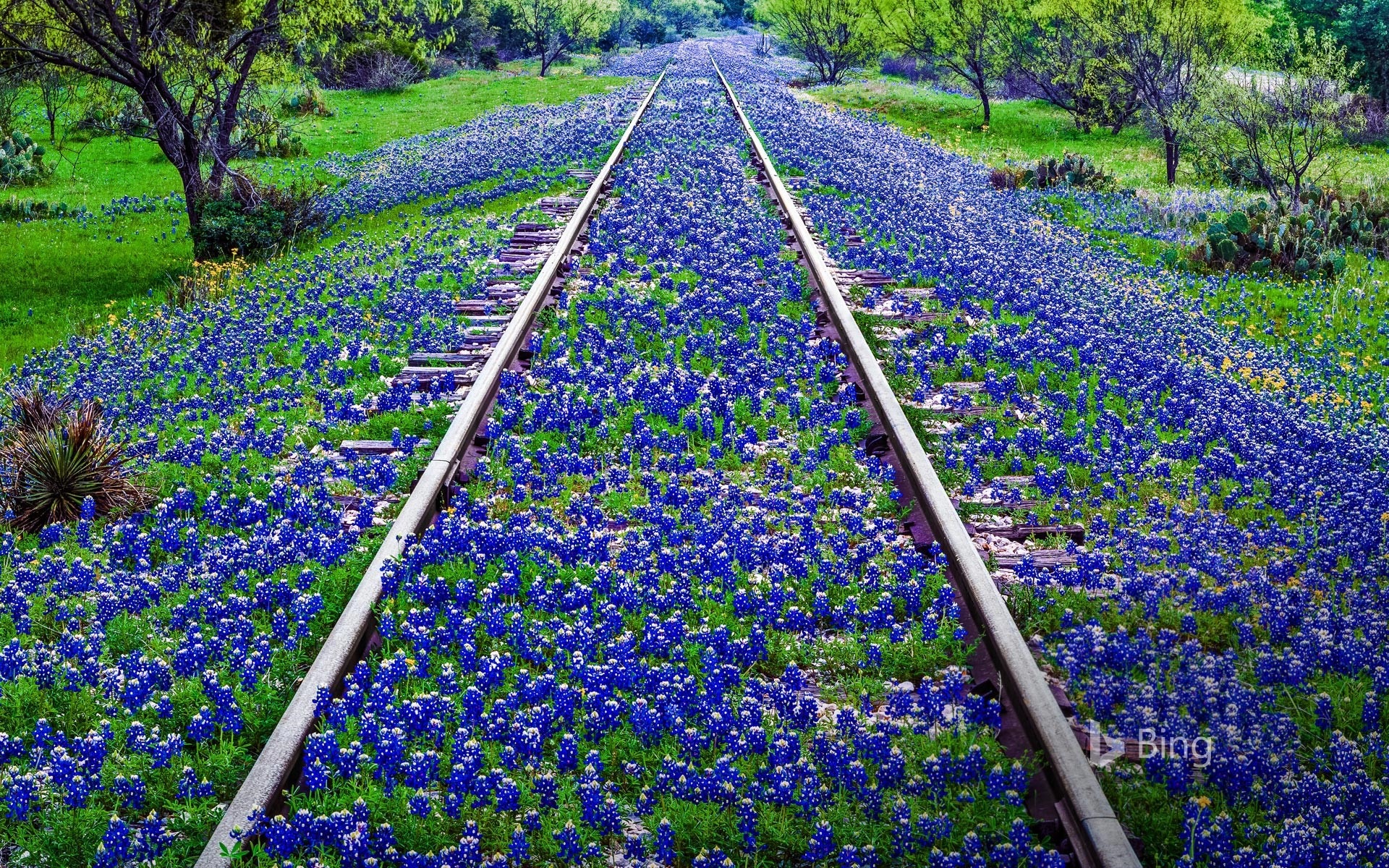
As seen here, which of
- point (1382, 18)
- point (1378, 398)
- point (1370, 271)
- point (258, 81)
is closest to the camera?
point (1378, 398)

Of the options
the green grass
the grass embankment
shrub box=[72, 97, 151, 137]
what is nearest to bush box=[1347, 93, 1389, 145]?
the green grass

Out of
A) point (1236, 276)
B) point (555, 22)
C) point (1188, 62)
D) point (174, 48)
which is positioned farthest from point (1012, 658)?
point (555, 22)

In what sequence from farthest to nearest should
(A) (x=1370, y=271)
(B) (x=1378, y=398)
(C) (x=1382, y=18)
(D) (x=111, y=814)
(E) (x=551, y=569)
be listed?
→ (C) (x=1382, y=18), (A) (x=1370, y=271), (B) (x=1378, y=398), (E) (x=551, y=569), (D) (x=111, y=814)

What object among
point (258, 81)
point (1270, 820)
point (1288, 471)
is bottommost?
point (1270, 820)

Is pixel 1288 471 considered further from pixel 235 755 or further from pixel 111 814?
pixel 111 814

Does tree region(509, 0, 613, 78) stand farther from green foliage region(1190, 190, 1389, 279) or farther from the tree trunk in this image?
green foliage region(1190, 190, 1389, 279)

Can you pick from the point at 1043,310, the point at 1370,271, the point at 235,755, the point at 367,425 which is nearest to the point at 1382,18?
the point at 1370,271

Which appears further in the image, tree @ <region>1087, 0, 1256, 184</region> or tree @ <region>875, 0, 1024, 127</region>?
tree @ <region>875, 0, 1024, 127</region>
